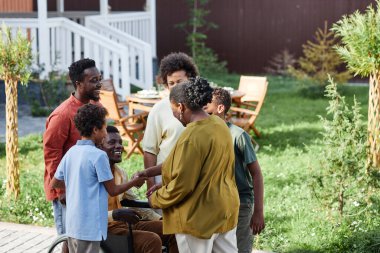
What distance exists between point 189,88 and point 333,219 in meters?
3.50

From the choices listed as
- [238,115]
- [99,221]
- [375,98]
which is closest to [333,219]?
[375,98]

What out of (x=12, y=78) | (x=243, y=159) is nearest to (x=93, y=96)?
(x=243, y=159)

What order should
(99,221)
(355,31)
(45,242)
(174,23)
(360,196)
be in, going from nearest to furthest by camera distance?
(99,221) → (45,242) → (360,196) → (355,31) → (174,23)

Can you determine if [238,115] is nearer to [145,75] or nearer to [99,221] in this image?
[145,75]

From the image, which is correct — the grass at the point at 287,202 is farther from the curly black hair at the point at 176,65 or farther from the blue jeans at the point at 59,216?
the blue jeans at the point at 59,216

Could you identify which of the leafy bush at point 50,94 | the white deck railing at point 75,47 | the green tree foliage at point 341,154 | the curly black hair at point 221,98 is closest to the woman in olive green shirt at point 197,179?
the curly black hair at point 221,98

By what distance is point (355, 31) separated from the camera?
8.95 meters

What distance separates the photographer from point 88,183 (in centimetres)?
532

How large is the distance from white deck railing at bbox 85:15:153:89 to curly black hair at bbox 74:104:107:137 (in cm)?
1151

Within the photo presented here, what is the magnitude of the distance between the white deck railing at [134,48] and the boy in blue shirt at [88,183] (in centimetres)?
1152

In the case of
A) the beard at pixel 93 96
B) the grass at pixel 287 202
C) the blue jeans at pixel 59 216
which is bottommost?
the grass at pixel 287 202

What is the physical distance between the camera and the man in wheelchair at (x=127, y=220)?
5.53 meters

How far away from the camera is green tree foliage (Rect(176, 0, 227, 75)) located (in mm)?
20719

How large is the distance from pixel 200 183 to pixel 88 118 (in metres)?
0.89
